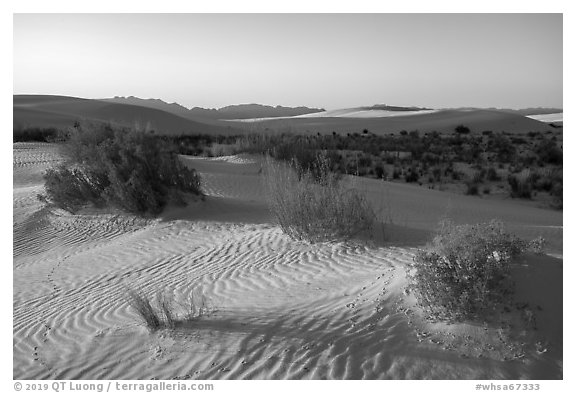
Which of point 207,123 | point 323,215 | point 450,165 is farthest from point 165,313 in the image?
point 207,123

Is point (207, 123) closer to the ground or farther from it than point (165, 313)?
farther from it

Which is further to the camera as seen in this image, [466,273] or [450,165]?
[450,165]

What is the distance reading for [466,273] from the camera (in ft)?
16.0

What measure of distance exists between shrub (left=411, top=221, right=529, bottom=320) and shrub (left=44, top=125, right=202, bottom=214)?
7030 millimetres

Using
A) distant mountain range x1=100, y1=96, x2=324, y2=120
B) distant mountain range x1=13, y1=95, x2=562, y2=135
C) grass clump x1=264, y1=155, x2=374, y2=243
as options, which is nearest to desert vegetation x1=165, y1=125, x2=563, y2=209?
grass clump x1=264, y1=155, x2=374, y2=243

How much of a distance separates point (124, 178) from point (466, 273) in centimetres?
825

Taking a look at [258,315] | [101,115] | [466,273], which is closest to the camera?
[466,273]

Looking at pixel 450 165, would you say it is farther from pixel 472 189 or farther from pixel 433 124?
pixel 433 124

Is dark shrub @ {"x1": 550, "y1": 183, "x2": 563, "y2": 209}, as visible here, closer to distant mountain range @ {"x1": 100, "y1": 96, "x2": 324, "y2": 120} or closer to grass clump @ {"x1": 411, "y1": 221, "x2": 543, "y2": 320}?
grass clump @ {"x1": 411, "y1": 221, "x2": 543, "y2": 320}

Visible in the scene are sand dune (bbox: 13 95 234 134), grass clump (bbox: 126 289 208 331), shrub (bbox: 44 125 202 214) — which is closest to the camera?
grass clump (bbox: 126 289 208 331)

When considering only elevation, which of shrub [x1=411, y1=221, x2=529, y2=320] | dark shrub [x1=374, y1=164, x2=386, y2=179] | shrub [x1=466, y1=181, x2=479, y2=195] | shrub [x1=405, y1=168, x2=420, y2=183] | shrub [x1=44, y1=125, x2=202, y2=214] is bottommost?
shrub [x1=466, y1=181, x2=479, y2=195]

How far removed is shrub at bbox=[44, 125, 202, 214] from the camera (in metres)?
10.6

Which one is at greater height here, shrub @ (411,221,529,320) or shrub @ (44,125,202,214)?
shrub @ (44,125,202,214)

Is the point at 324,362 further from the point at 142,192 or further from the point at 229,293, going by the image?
the point at 142,192
